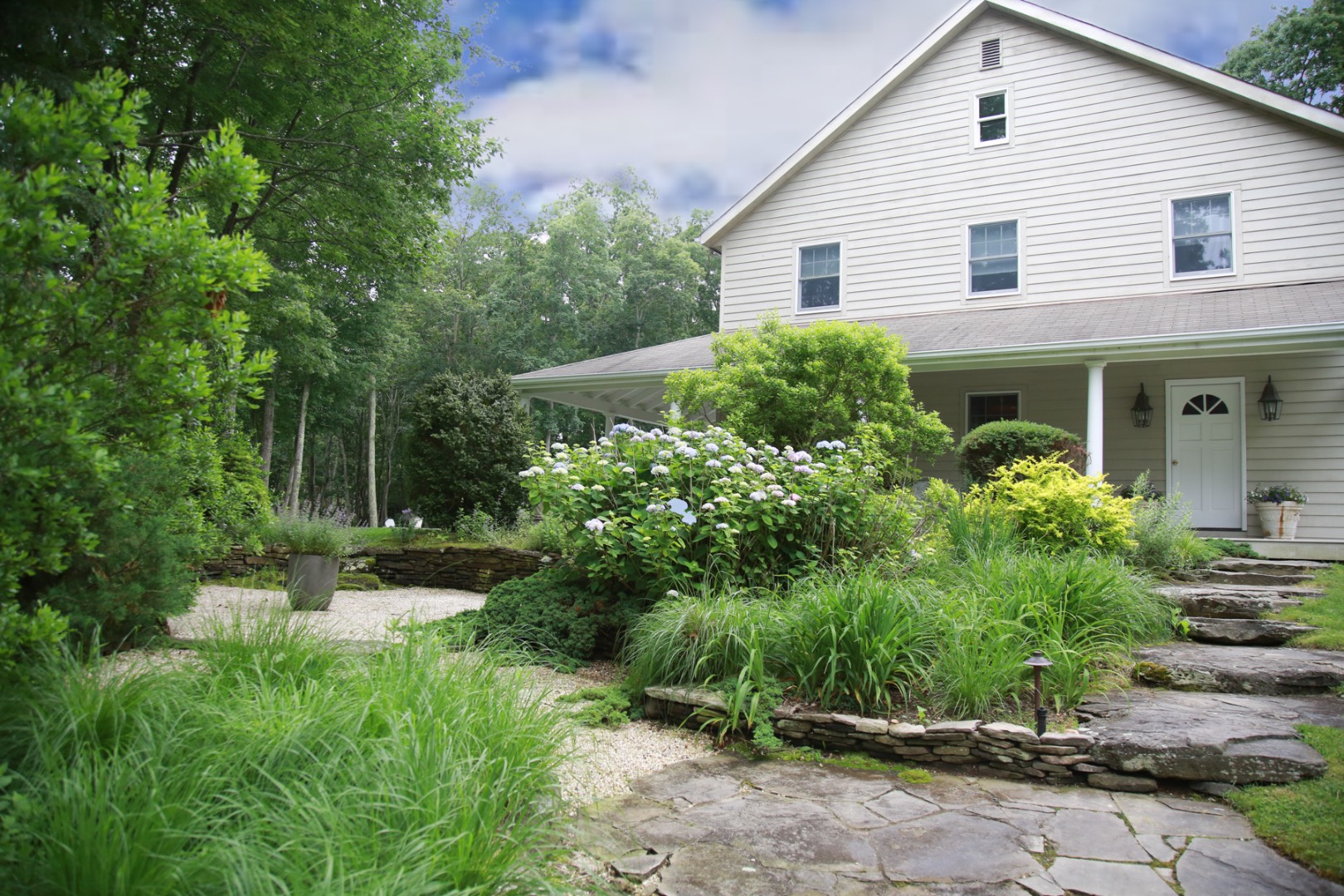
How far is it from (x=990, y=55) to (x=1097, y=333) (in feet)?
18.0

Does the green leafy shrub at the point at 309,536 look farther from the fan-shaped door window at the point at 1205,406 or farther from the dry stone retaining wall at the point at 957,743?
the fan-shaped door window at the point at 1205,406

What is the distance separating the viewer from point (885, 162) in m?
12.0

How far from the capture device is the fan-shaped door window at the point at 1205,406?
9734 millimetres

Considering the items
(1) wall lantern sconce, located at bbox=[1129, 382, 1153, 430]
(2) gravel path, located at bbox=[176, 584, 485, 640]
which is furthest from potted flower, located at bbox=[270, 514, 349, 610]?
(1) wall lantern sconce, located at bbox=[1129, 382, 1153, 430]

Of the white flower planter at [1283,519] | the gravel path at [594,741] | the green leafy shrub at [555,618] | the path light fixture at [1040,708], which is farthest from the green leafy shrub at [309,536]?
the white flower planter at [1283,519]

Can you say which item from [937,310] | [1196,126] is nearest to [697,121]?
[937,310]

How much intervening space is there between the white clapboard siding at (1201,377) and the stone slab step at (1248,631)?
16.7ft

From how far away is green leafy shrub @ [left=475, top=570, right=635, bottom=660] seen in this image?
482 cm

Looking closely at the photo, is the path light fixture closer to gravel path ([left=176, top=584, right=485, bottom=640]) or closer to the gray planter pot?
gravel path ([left=176, top=584, right=485, bottom=640])

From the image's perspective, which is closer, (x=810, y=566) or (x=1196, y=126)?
(x=810, y=566)

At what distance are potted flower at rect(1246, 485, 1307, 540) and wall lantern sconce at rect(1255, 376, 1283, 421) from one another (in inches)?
34.0

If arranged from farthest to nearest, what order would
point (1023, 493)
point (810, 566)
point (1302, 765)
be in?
point (1023, 493) → point (810, 566) → point (1302, 765)

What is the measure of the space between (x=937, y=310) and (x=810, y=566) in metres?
7.64

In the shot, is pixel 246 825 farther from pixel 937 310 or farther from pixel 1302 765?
pixel 937 310
